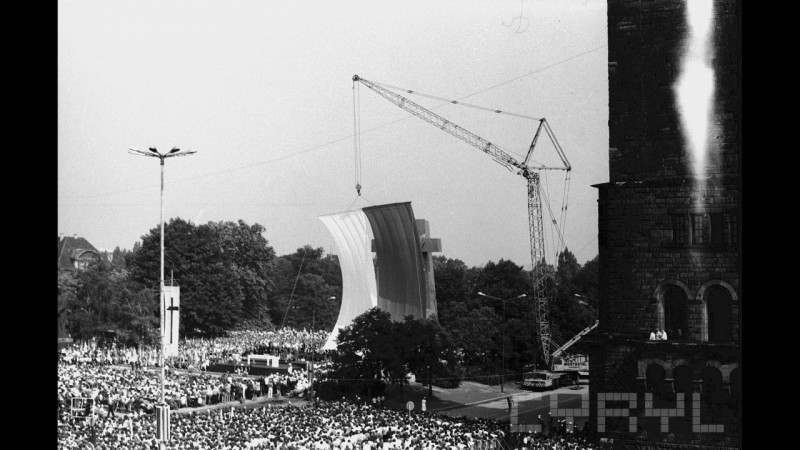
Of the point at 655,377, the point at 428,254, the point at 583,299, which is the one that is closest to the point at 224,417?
the point at 428,254

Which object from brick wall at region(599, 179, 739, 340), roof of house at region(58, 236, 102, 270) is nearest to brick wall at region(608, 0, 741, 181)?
brick wall at region(599, 179, 739, 340)

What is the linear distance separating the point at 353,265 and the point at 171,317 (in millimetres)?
5877

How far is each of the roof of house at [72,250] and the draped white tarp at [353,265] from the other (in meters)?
4.10

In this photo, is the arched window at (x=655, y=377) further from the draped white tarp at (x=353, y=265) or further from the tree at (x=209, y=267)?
the tree at (x=209, y=267)

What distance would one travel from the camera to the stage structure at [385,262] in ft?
56.2

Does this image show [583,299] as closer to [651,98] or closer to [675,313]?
[675,313]

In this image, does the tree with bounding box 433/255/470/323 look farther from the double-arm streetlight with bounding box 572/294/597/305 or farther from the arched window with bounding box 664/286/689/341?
the arched window with bounding box 664/286/689/341

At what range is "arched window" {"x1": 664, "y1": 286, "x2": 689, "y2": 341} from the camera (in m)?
15.6

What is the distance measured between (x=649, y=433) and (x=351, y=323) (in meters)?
6.46

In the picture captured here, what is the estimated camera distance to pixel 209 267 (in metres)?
19.1

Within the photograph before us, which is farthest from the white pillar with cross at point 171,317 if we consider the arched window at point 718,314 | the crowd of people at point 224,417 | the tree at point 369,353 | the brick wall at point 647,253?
the arched window at point 718,314

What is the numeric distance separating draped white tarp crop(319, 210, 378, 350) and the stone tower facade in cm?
523

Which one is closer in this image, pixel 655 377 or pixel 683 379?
pixel 683 379
